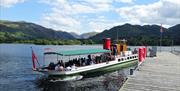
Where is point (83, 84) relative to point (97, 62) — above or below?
below

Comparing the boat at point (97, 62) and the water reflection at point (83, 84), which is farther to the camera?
the boat at point (97, 62)

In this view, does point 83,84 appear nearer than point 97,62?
Yes

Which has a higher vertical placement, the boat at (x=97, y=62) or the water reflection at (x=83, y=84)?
the boat at (x=97, y=62)

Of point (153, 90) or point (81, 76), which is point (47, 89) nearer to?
point (81, 76)

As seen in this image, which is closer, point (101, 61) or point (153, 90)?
point (153, 90)

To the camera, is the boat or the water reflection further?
the boat

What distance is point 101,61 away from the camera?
1726 inches

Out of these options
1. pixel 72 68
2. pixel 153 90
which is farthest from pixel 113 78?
pixel 153 90

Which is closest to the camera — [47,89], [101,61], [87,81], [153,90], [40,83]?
[153,90]

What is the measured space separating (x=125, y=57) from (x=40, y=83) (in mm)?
22338

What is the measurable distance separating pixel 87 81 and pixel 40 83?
5.76m

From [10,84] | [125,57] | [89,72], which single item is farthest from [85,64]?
[125,57]

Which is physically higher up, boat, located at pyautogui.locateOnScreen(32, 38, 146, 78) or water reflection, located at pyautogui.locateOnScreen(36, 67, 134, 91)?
boat, located at pyautogui.locateOnScreen(32, 38, 146, 78)

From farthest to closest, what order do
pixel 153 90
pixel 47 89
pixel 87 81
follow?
pixel 87 81, pixel 47 89, pixel 153 90
